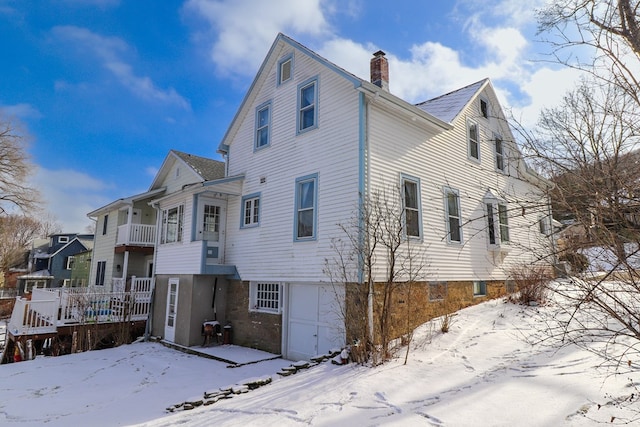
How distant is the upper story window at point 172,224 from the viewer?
14508 mm

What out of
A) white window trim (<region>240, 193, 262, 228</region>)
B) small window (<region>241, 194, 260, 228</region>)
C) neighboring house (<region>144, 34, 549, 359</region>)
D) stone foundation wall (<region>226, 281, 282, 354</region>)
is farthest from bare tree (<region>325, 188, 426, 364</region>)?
small window (<region>241, 194, 260, 228</region>)

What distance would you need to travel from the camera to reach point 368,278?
8.59 metres

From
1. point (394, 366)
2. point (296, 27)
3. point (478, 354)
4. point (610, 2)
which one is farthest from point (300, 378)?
point (296, 27)

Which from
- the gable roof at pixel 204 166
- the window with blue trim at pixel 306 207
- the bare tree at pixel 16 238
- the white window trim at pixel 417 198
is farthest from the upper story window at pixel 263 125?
the bare tree at pixel 16 238

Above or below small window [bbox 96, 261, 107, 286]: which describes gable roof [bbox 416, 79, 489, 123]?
above

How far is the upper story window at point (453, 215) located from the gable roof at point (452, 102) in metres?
2.80

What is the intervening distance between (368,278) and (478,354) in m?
2.81

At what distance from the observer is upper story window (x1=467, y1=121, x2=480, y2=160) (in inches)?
550

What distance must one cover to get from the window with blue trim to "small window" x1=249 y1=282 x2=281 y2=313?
2236 mm

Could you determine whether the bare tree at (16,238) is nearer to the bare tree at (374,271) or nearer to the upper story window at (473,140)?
the bare tree at (374,271)

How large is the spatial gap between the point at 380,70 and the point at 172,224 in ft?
34.1

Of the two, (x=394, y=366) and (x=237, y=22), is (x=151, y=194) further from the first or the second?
(x=394, y=366)

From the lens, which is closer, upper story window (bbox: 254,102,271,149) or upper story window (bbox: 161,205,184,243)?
upper story window (bbox: 254,102,271,149)

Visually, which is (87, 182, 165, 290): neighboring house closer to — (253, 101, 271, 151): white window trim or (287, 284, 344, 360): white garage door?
(253, 101, 271, 151): white window trim
